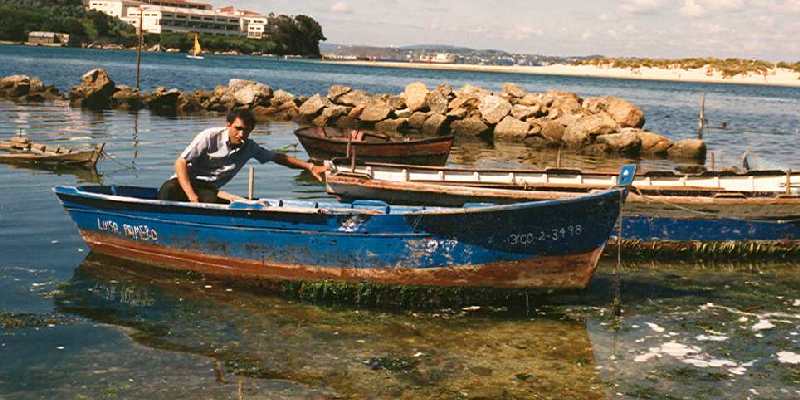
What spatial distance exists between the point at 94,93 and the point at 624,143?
98.3 feet

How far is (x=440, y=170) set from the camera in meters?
18.3

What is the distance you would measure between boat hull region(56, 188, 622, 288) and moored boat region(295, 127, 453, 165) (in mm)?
12546

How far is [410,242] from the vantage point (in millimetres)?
11031

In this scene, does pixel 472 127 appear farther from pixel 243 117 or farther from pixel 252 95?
pixel 243 117

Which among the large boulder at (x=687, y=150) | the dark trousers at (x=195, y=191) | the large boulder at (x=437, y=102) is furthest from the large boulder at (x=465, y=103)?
the dark trousers at (x=195, y=191)

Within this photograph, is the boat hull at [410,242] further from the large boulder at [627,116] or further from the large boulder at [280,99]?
the large boulder at [280,99]

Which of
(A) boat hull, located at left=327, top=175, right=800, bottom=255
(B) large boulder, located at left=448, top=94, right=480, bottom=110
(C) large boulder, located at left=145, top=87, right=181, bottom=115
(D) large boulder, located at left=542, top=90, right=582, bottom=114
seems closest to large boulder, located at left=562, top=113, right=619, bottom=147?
(D) large boulder, located at left=542, top=90, right=582, bottom=114

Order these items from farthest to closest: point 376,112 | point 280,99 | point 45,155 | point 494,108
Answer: point 280,99, point 376,112, point 494,108, point 45,155

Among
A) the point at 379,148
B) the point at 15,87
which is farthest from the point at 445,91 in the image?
the point at 15,87

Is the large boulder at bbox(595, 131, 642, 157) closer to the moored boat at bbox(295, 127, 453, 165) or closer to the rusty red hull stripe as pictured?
the moored boat at bbox(295, 127, 453, 165)

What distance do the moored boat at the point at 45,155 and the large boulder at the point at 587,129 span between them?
20.8 meters

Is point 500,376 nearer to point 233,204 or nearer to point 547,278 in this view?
point 547,278

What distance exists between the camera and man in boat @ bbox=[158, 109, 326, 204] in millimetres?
11675

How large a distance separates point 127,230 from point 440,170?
7.85 m
